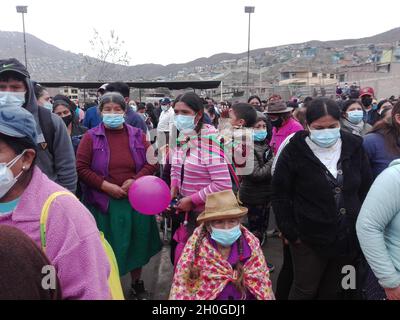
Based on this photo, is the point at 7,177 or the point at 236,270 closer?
the point at 7,177

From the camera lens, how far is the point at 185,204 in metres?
2.73

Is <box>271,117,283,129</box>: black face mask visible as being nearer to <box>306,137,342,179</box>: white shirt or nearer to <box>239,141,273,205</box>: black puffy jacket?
<box>239,141,273,205</box>: black puffy jacket

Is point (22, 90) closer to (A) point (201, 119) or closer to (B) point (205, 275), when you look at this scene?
(A) point (201, 119)

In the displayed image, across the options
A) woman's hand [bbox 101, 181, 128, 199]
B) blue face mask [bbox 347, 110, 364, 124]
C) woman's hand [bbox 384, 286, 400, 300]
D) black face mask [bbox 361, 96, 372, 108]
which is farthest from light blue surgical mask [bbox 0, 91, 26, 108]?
black face mask [bbox 361, 96, 372, 108]

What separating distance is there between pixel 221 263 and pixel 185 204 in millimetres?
564

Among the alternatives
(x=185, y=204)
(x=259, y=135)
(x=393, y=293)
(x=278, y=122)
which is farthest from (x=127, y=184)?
(x=278, y=122)

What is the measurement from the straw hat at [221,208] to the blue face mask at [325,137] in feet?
2.39

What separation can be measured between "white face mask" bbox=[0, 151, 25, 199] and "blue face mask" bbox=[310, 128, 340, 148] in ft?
6.16

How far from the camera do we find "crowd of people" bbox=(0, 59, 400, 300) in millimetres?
1372

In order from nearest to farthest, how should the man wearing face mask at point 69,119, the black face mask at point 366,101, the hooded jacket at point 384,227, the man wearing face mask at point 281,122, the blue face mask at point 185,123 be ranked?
the hooded jacket at point 384,227
the blue face mask at point 185,123
the man wearing face mask at point 69,119
the man wearing face mask at point 281,122
the black face mask at point 366,101

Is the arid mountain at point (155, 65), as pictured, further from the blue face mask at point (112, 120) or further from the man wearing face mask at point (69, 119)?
the blue face mask at point (112, 120)

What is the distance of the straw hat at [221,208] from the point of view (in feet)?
7.88

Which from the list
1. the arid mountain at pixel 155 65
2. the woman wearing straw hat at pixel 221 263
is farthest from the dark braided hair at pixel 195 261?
the arid mountain at pixel 155 65

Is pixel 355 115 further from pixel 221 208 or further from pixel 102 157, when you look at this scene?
pixel 102 157
